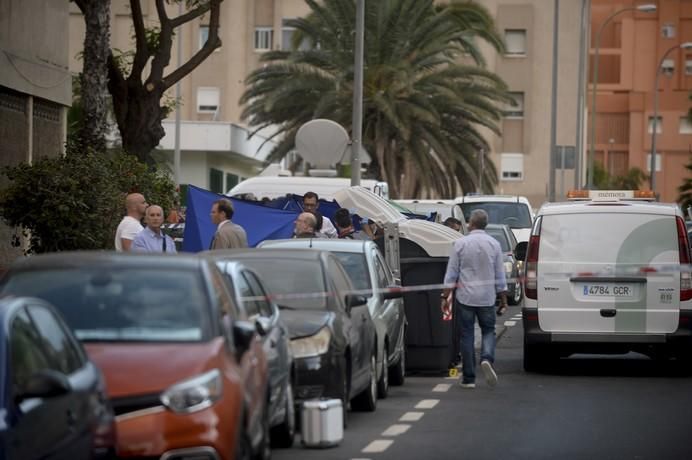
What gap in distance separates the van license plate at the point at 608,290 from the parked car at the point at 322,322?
3.90 meters

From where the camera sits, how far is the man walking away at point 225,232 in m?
18.9

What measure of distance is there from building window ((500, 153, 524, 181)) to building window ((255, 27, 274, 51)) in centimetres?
1141

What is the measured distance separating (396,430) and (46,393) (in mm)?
6266

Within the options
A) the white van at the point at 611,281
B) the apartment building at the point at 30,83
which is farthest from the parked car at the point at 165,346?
the apartment building at the point at 30,83

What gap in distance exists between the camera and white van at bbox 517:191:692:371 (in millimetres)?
18797

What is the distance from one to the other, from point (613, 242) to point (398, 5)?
27.2 meters

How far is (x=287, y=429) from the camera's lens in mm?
12680

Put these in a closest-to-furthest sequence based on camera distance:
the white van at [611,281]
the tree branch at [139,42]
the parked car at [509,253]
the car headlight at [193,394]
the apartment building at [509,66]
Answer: the car headlight at [193,394]
the white van at [611,281]
the tree branch at [139,42]
the parked car at [509,253]
the apartment building at [509,66]

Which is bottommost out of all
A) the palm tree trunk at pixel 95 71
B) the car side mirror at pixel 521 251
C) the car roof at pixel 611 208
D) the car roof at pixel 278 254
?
the car side mirror at pixel 521 251

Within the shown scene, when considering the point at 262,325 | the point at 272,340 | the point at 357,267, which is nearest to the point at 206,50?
the point at 357,267

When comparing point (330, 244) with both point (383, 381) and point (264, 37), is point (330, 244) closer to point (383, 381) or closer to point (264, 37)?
point (383, 381)

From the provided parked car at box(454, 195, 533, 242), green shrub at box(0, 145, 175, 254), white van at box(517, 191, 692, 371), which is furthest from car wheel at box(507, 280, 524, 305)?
white van at box(517, 191, 692, 371)

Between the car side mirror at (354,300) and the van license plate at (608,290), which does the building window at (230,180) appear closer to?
the van license plate at (608,290)

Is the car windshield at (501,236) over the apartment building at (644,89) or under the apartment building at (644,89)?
under
